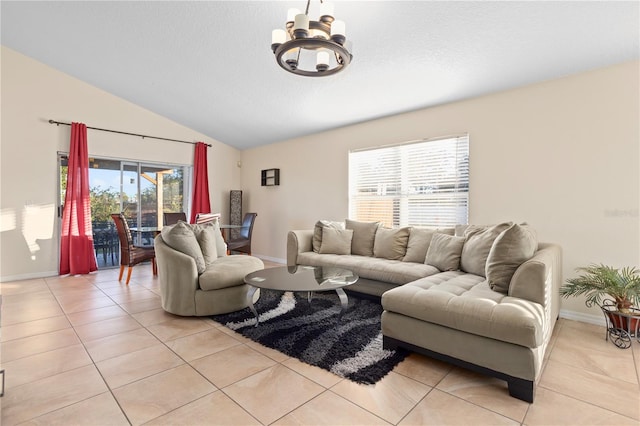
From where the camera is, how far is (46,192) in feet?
15.6

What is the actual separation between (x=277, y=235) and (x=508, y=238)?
14.6 feet

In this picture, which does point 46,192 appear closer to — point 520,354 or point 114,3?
point 114,3

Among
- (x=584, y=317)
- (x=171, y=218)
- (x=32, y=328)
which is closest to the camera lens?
(x=32, y=328)

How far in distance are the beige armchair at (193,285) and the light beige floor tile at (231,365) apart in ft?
2.47

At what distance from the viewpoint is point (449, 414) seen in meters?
1.60

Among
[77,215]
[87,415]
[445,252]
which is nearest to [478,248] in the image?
[445,252]

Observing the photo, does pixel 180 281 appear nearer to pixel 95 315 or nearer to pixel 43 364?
pixel 95 315

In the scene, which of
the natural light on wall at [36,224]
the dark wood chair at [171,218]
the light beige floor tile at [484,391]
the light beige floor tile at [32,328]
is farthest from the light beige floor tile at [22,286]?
the light beige floor tile at [484,391]

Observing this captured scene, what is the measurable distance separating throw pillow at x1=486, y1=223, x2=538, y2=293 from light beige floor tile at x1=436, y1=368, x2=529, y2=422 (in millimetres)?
626

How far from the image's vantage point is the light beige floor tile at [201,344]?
89.0 inches

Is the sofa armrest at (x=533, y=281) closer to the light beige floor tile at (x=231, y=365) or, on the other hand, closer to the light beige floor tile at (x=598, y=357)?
the light beige floor tile at (x=598, y=357)

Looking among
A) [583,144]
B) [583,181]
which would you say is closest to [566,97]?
[583,144]

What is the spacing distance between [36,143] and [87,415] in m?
4.77

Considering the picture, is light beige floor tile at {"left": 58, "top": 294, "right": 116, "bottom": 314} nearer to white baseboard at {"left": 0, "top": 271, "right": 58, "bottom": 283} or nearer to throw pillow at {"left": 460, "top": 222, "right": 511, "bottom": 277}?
white baseboard at {"left": 0, "top": 271, "right": 58, "bottom": 283}
